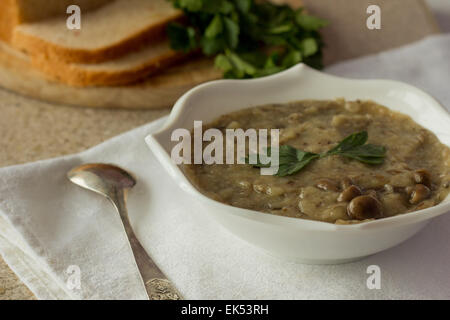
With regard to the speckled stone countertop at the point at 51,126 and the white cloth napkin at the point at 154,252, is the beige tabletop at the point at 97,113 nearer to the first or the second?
the speckled stone countertop at the point at 51,126

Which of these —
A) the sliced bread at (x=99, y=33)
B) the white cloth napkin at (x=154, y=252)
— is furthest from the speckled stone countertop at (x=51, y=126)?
the white cloth napkin at (x=154, y=252)

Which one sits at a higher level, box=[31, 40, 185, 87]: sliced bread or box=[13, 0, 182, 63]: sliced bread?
box=[13, 0, 182, 63]: sliced bread

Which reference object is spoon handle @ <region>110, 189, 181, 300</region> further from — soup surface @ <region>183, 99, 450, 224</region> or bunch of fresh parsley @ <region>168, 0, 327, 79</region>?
bunch of fresh parsley @ <region>168, 0, 327, 79</region>

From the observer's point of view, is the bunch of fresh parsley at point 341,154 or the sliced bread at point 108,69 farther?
the sliced bread at point 108,69

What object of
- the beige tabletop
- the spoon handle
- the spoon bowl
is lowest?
the spoon handle

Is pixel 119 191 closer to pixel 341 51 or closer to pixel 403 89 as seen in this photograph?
pixel 403 89

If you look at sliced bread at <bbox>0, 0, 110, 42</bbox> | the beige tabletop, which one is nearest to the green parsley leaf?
the beige tabletop
